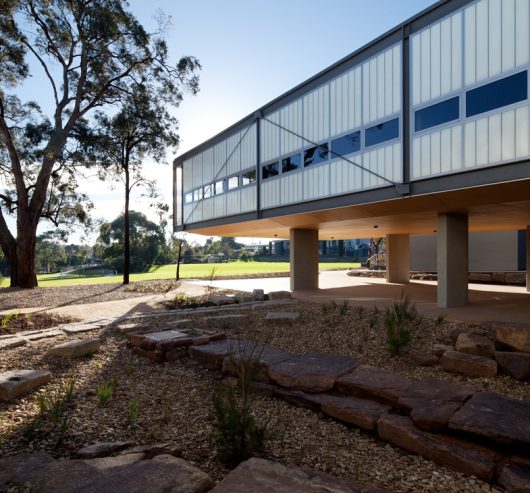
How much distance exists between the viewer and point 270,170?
42.7 ft

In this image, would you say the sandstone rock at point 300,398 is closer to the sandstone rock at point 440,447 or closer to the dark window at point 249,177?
the sandstone rock at point 440,447

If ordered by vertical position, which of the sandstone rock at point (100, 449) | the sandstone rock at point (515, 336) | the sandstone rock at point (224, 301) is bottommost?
the sandstone rock at point (100, 449)

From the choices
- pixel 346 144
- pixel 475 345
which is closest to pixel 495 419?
pixel 475 345

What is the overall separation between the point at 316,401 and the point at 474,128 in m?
6.10

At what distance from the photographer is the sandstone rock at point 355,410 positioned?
11.4 ft

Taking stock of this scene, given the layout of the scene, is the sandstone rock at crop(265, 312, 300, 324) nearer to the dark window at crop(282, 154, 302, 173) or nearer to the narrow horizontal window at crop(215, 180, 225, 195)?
the dark window at crop(282, 154, 302, 173)

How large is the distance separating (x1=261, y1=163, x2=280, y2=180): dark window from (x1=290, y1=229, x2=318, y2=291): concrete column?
2.72 metres

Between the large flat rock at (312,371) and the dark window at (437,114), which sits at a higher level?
the dark window at (437,114)

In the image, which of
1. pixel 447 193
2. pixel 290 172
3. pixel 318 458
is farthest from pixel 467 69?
pixel 318 458

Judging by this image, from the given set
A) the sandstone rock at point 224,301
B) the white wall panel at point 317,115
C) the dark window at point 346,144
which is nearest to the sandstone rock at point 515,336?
the dark window at point 346,144

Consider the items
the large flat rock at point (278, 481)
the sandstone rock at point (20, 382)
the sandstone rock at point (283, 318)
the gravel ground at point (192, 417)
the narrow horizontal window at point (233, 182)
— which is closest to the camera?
the large flat rock at point (278, 481)

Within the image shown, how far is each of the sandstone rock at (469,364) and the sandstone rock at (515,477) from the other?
6.10 ft

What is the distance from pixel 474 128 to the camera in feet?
23.4

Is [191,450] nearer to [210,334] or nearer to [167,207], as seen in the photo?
[210,334]
